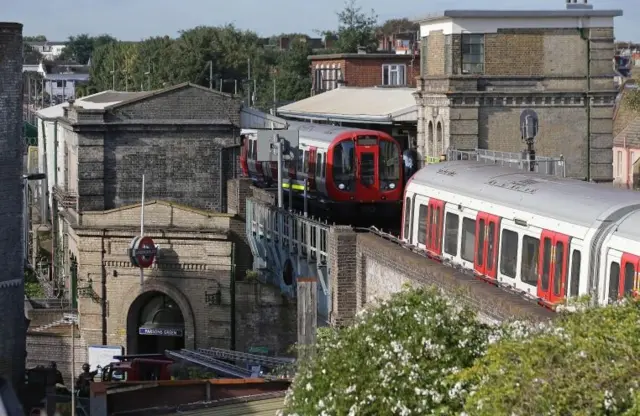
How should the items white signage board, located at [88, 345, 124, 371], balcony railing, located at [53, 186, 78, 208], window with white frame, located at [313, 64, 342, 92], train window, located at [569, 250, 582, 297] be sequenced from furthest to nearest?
1. window with white frame, located at [313, 64, 342, 92]
2. balcony railing, located at [53, 186, 78, 208]
3. white signage board, located at [88, 345, 124, 371]
4. train window, located at [569, 250, 582, 297]

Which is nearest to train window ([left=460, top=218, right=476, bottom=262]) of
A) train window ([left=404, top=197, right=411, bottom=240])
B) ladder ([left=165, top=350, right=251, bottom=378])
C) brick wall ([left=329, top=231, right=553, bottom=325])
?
brick wall ([left=329, top=231, right=553, bottom=325])

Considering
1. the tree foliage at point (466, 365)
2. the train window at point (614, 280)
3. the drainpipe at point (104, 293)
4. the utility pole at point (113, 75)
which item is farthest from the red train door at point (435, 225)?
the utility pole at point (113, 75)

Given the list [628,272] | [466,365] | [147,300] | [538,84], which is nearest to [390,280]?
[628,272]

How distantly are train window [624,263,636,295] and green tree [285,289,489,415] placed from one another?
115 inches

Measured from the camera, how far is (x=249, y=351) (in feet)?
→ 116

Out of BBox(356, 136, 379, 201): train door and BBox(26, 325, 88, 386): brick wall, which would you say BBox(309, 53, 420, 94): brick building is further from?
BBox(356, 136, 379, 201): train door

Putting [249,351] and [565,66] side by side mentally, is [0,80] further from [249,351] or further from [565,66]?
[565,66]

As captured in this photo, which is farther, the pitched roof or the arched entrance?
the pitched roof

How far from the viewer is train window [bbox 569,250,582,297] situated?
18984 mm

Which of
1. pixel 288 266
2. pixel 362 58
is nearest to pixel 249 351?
pixel 288 266

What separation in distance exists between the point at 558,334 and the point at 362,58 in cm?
A: 6059

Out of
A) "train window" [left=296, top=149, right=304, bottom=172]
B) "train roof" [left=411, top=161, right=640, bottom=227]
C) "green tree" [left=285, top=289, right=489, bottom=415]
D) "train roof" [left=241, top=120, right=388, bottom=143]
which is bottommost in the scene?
"green tree" [left=285, top=289, right=489, bottom=415]

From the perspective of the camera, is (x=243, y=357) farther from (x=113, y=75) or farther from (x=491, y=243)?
(x=113, y=75)

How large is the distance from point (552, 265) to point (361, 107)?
30.4 meters
